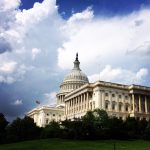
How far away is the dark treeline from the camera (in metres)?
107

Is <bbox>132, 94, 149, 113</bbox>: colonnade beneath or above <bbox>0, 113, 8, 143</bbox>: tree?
above

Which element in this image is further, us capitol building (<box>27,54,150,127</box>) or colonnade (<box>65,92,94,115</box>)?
colonnade (<box>65,92,94,115</box>)

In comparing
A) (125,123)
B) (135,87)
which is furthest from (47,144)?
(135,87)

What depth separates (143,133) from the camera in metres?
117

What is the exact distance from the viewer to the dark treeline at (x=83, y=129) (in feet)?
352

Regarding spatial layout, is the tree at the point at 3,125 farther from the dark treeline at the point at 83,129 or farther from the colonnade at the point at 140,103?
the colonnade at the point at 140,103

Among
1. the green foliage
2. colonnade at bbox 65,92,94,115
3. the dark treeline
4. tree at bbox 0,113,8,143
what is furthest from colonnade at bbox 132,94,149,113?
tree at bbox 0,113,8,143

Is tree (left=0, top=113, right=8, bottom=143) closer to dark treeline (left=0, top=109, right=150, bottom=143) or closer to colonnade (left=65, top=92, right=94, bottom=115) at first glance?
dark treeline (left=0, top=109, right=150, bottom=143)

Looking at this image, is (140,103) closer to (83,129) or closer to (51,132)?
(51,132)

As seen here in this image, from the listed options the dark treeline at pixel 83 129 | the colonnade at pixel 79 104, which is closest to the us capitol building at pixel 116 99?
the colonnade at pixel 79 104

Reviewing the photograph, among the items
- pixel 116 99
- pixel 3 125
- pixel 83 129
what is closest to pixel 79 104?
pixel 116 99

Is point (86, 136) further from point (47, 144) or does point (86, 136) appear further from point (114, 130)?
point (47, 144)

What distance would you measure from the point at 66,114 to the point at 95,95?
31.0 meters

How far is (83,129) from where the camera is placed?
105875 mm
